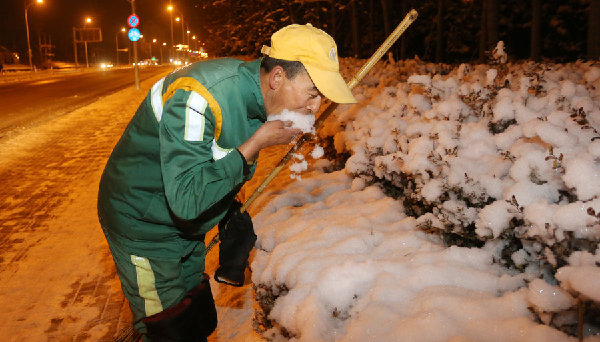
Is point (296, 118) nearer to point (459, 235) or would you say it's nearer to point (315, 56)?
point (315, 56)

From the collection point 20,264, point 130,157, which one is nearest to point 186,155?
point 130,157

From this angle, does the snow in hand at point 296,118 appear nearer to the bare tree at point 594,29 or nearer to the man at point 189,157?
the man at point 189,157

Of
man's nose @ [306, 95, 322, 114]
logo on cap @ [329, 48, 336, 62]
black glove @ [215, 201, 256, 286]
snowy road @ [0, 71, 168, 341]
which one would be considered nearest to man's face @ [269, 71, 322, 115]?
man's nose @ [306, 95, 322, 114]

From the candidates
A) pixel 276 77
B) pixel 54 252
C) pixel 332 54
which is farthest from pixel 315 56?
pixel 54 252

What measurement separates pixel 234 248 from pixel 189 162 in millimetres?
1012

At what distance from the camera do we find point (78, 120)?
12883mm

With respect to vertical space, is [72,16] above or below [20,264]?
above

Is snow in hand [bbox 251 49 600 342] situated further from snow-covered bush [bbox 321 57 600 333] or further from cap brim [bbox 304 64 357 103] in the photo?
cap brim [bbox 304 64 357 103]

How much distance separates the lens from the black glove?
2.54 m

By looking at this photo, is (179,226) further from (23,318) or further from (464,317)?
(23,318)

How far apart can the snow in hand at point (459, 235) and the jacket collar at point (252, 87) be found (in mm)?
1182

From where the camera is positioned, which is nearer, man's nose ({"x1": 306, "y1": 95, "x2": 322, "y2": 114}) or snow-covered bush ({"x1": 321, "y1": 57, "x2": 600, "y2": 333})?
man's nose ({"x1": 306, "y1": 95, "x2": 322, "y2": 114})

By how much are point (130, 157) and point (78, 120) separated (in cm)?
1230

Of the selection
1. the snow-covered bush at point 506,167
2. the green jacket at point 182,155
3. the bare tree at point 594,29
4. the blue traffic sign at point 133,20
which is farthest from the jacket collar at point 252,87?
the blue traffic sign at point 133,20
